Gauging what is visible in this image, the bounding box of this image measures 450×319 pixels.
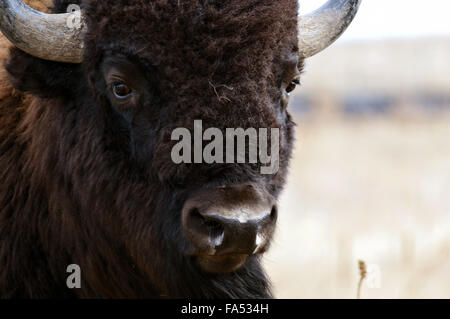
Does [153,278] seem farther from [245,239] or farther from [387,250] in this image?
[387,250]

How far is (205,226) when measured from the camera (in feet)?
13.9

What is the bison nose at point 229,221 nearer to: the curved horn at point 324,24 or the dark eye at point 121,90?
the dark eye at point 121,90

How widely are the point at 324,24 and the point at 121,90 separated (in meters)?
1.79

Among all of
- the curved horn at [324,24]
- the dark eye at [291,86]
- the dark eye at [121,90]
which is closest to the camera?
the dark eye at [121,90]

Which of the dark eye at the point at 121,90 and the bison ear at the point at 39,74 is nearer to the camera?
the dark eye at the point at 121,90

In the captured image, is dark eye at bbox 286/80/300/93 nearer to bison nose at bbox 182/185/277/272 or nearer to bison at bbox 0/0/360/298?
bison at bbox 0/0/360/298

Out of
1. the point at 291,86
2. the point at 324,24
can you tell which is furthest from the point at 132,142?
the point at 324,24

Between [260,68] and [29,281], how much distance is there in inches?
91.0

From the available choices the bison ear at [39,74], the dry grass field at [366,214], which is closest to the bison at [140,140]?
the bison ear at [39,74]

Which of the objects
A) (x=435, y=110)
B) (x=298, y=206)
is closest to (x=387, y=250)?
(x=298, y=206)

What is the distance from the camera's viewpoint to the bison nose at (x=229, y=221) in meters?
4.13

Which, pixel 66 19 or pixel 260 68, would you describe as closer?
pixel 260 68

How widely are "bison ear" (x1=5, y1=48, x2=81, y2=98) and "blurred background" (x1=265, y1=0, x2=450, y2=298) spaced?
1853 mm

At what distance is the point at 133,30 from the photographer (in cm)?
473
